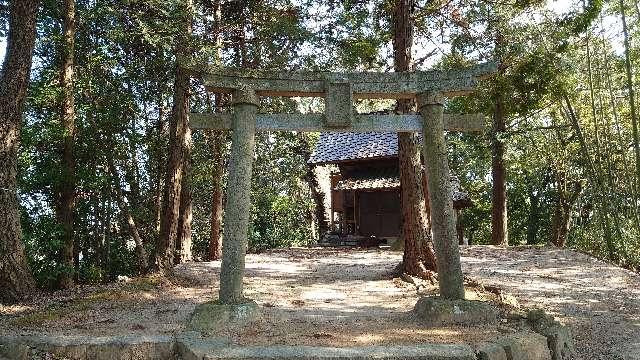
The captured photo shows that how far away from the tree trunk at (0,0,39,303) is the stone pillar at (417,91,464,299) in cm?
641

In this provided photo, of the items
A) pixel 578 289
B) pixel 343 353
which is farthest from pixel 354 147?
pixel 343 353

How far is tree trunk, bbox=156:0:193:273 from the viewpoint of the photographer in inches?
393

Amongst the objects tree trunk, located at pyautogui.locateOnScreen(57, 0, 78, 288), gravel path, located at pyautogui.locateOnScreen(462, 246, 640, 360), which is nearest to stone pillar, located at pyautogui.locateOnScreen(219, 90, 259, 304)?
gravel path, located at pyautogui.locateOnScreen(462, 246, 640, 360)

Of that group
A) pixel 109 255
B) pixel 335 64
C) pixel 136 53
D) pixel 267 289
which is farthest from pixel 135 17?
pixel 109 255

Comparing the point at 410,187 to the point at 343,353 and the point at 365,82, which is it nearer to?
the point at 365,82

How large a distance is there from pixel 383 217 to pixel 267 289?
9949mm

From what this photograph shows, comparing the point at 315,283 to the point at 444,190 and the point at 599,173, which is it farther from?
the point at 599,173

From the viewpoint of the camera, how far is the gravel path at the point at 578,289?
586 centimetres

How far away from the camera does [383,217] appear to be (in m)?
18.1

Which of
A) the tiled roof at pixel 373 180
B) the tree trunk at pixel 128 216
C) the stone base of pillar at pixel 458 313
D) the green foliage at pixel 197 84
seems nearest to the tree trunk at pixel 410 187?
the green foliage at pixel 197 84

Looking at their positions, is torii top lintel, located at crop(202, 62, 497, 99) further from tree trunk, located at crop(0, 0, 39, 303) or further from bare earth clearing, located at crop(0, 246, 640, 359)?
tree trunk, located at crop(0, 0, 39, 303)

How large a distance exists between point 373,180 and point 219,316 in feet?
41.4

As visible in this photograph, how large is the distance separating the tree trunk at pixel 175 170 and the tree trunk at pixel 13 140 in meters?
2.70

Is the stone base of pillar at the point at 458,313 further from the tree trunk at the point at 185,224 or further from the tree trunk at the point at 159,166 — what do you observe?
the tree trunk at the point at 159,166
